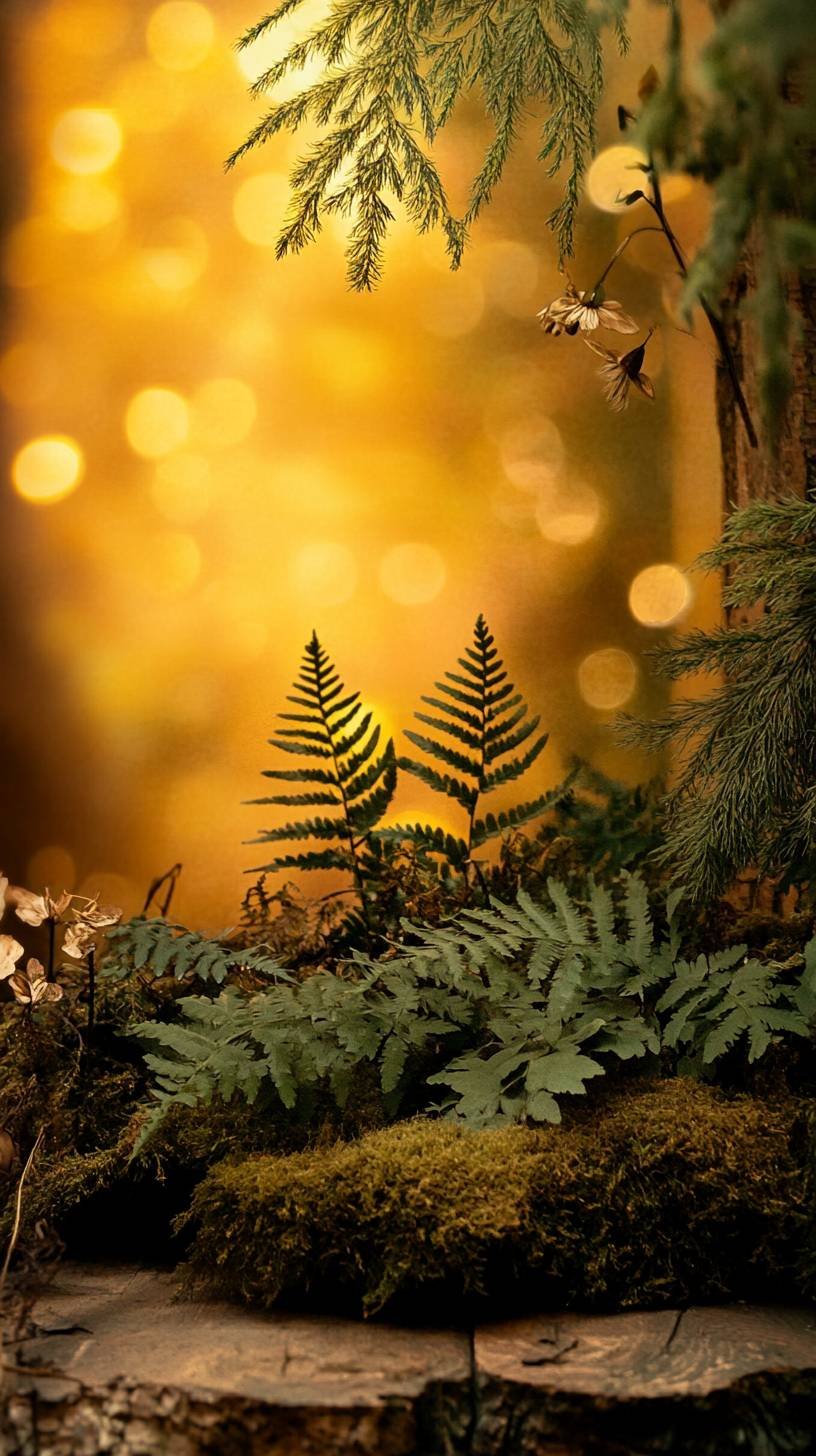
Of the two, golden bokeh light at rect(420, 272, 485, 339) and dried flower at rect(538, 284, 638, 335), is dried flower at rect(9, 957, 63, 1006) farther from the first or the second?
golden bokeh light at rect(420, 272, 485, 339)

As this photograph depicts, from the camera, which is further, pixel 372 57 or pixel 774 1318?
pixel 372 57

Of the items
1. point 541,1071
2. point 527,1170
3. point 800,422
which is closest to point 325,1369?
point 527,1170

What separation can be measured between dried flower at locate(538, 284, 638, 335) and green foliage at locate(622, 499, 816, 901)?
0.37 metres

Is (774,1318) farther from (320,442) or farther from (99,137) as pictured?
(99,137)

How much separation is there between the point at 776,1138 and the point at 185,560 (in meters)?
1.51

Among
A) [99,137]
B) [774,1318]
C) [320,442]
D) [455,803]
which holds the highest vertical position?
[99,137]

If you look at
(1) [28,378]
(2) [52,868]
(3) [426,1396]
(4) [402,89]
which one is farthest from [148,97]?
(3) [426,1396]

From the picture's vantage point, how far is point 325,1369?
2.76 feet

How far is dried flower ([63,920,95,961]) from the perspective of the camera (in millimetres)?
1263

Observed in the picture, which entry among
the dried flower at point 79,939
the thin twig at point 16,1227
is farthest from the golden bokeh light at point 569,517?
the thin twig at point 16,1227

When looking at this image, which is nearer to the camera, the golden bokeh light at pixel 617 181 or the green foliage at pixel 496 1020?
the green foliage at pixel 496 1020

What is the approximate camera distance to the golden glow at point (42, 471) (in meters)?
2.09

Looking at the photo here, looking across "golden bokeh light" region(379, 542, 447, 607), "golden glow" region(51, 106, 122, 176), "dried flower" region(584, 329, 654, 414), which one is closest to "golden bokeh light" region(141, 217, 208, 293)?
"golden glow" region(51, 106, 122, 176)

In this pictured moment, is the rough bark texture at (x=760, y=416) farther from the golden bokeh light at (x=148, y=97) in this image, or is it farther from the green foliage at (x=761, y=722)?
the golden bokeh light at (x=148, y=97)
